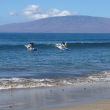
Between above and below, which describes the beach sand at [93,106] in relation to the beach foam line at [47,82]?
below

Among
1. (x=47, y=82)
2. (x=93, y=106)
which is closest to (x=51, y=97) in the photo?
(x=93, y=106)

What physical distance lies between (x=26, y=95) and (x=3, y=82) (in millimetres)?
4347

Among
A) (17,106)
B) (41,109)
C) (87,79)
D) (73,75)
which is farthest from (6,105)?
(73,75)

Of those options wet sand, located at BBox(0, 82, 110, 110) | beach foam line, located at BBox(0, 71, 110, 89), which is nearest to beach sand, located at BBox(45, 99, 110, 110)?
wet sand, located at BBox(0, 82, 110, 110)

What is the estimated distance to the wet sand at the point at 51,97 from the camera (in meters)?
15.6

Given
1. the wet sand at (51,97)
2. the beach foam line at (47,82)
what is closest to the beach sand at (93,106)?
the wet sand at (51,97)

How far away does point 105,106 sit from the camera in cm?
1516

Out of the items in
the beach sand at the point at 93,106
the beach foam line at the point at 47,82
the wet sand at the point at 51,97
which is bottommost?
the beach sand at the point at 93,106

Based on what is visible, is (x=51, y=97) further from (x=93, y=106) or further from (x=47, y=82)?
(x=47, y=82)

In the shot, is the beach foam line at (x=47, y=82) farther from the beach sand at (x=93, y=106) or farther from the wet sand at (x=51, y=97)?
the beach sand at (x=93, y=106)

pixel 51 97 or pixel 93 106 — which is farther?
pixel 51 97

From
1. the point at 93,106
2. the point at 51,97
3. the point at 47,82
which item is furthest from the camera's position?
the point at 47,82

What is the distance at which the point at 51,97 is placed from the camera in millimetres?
17406

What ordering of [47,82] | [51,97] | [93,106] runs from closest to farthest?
[93,106] < [51,97] < [47,82]
